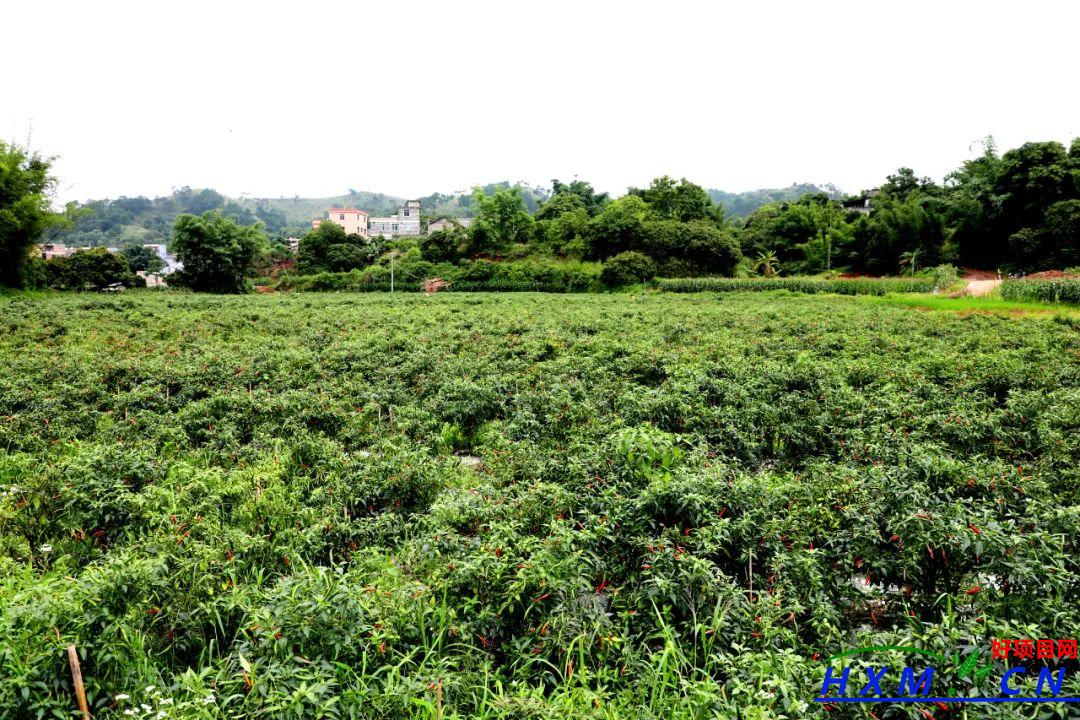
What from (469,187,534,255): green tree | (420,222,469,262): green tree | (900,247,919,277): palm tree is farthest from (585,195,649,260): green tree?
(900,247,919,277): palm tree

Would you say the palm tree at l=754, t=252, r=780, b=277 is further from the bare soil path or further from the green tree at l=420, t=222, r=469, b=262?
the green tree at l=420, t=222, r=469, b=262

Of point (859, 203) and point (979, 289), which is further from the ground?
point (859, 203)

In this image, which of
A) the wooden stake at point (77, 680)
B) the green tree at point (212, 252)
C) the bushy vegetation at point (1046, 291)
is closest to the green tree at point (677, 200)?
the bushy vegetation at point (1046, 291)

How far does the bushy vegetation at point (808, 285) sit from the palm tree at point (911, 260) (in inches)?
274

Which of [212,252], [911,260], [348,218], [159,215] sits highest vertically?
[159,215]

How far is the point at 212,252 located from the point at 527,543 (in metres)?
55.6

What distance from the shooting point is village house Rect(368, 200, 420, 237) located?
103 m

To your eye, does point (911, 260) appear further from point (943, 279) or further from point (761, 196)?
point (761, 196)

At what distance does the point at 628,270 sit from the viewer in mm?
47969

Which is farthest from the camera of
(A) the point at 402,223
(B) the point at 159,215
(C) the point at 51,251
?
(B) the point at 159,215

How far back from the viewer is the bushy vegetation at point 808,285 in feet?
123

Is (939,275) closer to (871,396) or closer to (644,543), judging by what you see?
(871,396)

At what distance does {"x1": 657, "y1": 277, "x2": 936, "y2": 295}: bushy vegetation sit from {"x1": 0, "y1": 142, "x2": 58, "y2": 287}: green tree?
39375 millimetres

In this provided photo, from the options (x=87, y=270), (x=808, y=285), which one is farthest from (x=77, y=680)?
(x=87, y=270)
